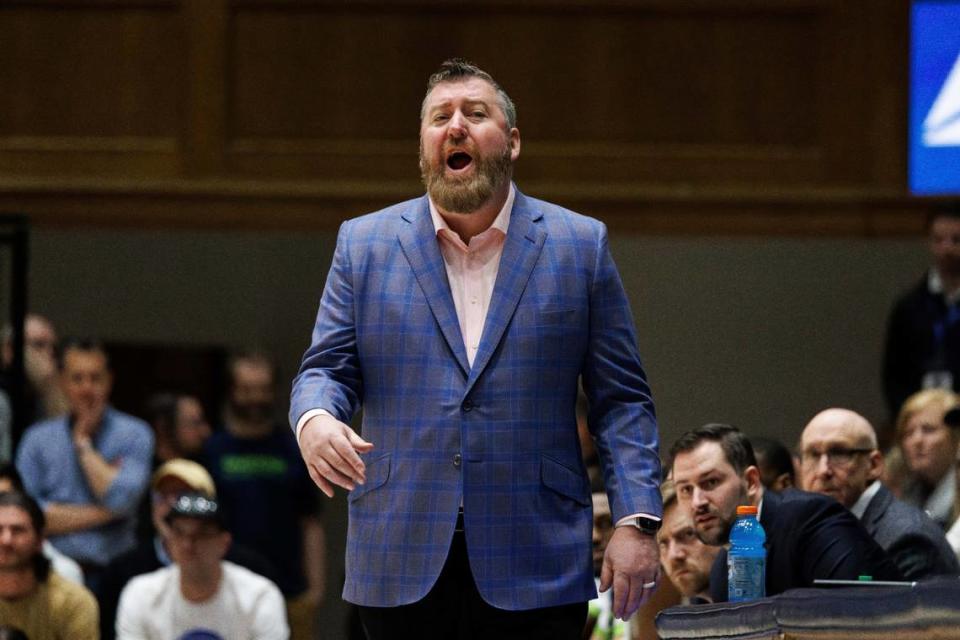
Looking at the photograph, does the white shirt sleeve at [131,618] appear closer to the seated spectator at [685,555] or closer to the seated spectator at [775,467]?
the seated spectator at [685,555]

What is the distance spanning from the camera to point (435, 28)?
7.45m

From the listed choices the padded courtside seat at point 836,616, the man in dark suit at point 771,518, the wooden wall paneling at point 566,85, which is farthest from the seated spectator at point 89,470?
the padded courtside seat at point 836,616

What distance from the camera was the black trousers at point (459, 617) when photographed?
2.71 meters

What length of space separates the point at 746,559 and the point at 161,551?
3.08 metres

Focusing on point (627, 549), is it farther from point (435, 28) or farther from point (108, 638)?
point (435, 28)

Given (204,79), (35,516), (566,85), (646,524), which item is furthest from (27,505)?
(646,524)

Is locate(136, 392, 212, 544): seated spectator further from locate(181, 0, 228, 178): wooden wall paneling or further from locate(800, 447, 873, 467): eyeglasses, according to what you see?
locate(800, 447, 873, 467): eyeglasses

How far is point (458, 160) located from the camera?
2.86 metres

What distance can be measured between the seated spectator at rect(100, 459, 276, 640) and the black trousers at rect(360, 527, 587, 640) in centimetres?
344

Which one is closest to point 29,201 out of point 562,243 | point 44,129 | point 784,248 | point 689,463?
point 44,129

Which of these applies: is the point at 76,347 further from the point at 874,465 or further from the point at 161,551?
the point at 874,465

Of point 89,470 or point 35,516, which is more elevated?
point 89,470

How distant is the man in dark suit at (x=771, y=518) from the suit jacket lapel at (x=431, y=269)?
1352mm

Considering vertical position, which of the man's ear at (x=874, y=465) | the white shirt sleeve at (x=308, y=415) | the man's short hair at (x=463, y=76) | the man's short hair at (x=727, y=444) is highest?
the man's short hair at (x=463, y=76)
